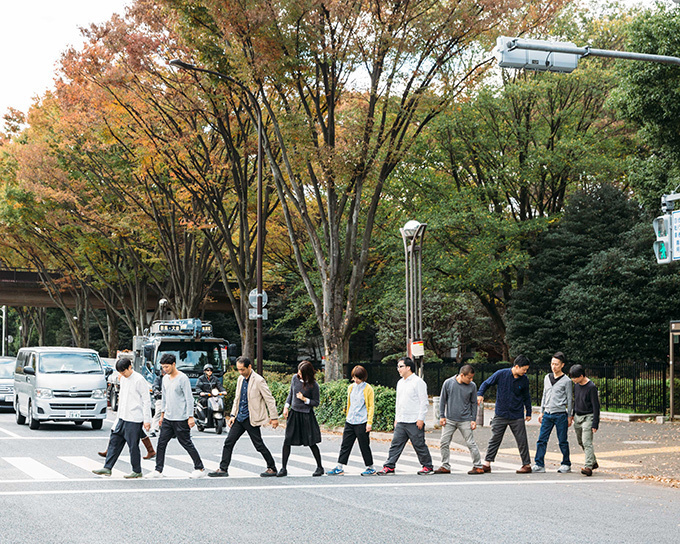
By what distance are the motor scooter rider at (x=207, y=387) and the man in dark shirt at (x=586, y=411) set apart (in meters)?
9.11

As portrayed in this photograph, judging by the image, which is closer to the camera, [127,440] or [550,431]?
[127,440]

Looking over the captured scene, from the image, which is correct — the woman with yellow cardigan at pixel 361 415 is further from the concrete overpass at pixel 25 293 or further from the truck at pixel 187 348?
the concrete overpass at pixel 25 293

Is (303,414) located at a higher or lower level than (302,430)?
higher

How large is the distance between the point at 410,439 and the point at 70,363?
12146mm

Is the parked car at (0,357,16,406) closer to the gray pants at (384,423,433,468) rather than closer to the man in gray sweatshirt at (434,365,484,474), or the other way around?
the gray pants at (384,423,433,468)

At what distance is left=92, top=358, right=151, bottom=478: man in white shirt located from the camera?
11.7 metres

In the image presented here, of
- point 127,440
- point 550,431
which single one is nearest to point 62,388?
point 127,440

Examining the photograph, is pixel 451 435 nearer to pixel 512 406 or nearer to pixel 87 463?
pixel 512 406

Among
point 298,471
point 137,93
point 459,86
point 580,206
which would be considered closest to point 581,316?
point 580,206

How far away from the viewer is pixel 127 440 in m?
11.7

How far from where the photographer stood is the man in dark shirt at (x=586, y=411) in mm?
12828

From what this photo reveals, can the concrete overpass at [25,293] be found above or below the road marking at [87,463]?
above

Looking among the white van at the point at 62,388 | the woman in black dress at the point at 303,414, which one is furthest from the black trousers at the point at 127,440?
the white van at the point at 62,388

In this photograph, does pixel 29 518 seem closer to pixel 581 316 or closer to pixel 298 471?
pixel 298 471
